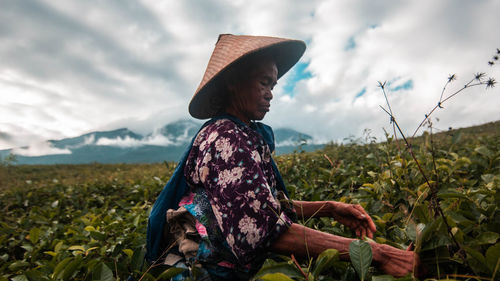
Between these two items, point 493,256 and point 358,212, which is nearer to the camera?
point 493,256

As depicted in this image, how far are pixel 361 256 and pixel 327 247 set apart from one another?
21 cm

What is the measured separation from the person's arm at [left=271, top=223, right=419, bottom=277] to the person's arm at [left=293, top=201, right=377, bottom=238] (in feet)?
0.81

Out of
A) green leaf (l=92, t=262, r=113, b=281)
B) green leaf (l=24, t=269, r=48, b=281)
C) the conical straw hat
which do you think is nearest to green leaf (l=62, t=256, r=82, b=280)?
green leaf (l=24, t=269, r=48, b=281)

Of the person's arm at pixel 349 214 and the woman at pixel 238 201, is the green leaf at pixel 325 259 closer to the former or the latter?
the woman at pixel 238 201

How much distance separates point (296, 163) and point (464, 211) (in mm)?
2683

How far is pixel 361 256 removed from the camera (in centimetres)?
100

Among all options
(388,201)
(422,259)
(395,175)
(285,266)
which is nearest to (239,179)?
(285,266)

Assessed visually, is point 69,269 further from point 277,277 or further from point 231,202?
point 277,277

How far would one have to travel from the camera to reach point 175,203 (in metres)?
1.76

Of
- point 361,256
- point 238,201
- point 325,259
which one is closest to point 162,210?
point 238,201

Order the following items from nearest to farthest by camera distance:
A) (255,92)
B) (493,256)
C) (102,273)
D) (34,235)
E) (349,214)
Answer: (493,256) < (102,273) < (349,214) < (255,92) < (34,235)

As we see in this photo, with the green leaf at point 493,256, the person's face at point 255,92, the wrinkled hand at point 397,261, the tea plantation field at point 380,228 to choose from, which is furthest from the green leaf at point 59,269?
the green leaf at point 493,256

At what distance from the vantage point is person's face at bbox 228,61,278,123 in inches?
73.8

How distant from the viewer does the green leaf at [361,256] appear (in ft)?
3.20
